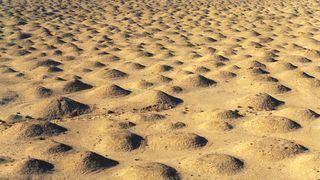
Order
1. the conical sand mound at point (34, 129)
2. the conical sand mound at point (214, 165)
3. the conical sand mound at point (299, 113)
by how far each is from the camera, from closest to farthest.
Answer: the conical sand mound at point (214, 165), the conical sand mound at point (34, 129), the conical sand mound at point (299, 113)

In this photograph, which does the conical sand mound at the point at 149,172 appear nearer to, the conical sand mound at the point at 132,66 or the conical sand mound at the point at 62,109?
the conical sand mound at the point at 62,109

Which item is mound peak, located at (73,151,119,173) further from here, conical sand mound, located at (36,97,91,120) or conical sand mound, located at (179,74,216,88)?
conical sand mound, located at (179,74,216,88)

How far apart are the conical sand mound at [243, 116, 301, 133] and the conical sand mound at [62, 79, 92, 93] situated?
6.70 feet

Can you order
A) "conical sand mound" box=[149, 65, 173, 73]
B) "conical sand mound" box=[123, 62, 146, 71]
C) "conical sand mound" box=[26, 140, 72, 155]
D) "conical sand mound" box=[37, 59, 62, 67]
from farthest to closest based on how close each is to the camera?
1. "conical sand mound" box=[37, 59, 62, 67]
2. "conical sand mound" box=[123, 62, 146, 71]
3. "conical sand mound" box=[149, 65, 173, 73]
4. "conical sand mound" box=[26, 140, 72, 155]

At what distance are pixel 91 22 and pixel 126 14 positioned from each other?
132 cm

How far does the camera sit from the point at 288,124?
411 cm

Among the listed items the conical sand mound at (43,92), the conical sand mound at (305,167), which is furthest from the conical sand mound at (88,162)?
the conical sand mound at (43,92)

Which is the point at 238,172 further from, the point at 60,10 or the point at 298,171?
the point at 60,10

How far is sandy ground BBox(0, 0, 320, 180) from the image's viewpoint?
3.48 metres

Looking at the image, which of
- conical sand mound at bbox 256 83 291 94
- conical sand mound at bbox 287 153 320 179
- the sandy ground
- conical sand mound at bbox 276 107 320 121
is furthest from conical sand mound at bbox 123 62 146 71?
conical sand mound at bbox 287 153 320 179

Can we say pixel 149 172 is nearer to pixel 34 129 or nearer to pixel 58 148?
pixel 58 148

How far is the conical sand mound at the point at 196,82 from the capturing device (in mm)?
5418

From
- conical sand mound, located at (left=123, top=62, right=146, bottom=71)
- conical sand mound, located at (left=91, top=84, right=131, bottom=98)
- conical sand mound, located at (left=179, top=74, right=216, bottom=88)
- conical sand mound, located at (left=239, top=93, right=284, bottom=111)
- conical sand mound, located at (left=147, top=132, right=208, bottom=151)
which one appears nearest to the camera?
conical sand mound, located at (left=147, top=132, right=208, bottom=151)

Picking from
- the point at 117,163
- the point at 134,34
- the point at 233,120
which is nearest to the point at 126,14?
the point at 134,34
